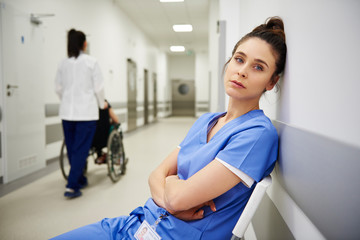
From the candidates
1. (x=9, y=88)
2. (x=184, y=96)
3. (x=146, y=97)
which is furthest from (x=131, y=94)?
(x=184, y=96)

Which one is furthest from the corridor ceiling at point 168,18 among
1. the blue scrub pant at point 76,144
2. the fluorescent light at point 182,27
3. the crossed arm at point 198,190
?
the crossed arm at point 198,190

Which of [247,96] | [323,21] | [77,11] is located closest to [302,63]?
[323,21]

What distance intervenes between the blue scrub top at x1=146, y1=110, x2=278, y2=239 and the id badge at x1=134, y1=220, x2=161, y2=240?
24mm

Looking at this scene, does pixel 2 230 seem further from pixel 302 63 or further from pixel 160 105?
pixel 160 105

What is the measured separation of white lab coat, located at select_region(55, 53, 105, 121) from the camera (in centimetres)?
266

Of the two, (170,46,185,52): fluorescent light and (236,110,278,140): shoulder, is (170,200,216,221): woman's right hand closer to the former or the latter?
(236,110,278,140): shoulder

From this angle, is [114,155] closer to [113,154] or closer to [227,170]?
[113,154]

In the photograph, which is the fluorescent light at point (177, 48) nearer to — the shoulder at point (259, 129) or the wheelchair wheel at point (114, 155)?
the wheelchair wheel at point (114, 155)

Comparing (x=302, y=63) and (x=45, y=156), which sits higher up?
(x=302, y=63)

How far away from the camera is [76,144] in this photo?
2672 mm

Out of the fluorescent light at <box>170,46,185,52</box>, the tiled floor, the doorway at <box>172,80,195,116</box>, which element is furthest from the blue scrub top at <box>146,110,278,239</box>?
the doorway at <box>172,80,195,116</box>

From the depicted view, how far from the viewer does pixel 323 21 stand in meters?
0.62

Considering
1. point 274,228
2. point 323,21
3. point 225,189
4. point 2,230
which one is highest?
point 323,21

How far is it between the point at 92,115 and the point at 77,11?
3003 millimetres
